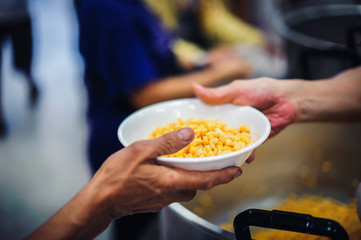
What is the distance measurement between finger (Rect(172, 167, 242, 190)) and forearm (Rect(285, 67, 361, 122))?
405mm

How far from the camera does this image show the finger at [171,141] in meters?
0.61

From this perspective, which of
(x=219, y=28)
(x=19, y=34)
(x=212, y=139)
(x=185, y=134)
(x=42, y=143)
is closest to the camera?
(x=185, y=134)

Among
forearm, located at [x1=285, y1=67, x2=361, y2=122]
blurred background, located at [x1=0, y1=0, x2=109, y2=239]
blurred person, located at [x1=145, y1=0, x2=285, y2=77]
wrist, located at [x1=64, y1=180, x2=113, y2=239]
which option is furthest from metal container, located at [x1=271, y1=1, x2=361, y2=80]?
blurred background, located at [x1=0, y1=0, x2=109, y2=239]

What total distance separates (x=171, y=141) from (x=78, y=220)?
0.25 meters

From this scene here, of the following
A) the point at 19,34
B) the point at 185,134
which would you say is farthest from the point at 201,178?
the point at 19,34

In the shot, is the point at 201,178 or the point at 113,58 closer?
the point at 201,178

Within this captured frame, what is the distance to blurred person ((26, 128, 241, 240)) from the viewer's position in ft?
2.03

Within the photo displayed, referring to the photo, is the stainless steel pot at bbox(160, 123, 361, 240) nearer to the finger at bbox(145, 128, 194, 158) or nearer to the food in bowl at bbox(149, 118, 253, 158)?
the food in bowl at bbox(149, 118, 253, 158)

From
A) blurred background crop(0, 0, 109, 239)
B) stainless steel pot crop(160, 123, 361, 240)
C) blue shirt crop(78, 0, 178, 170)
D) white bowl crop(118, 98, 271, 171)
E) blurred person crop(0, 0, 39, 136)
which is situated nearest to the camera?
white bowl crop(118, 98, 271, 171)

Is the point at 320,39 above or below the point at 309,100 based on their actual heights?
above

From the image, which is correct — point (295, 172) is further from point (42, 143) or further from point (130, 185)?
point (42, 143)

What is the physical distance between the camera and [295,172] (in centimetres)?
110

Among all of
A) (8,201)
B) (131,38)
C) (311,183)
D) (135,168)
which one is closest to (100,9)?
(131,38)

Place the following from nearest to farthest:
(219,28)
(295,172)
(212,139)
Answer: (212,139) → (295,172) → (219,28)
